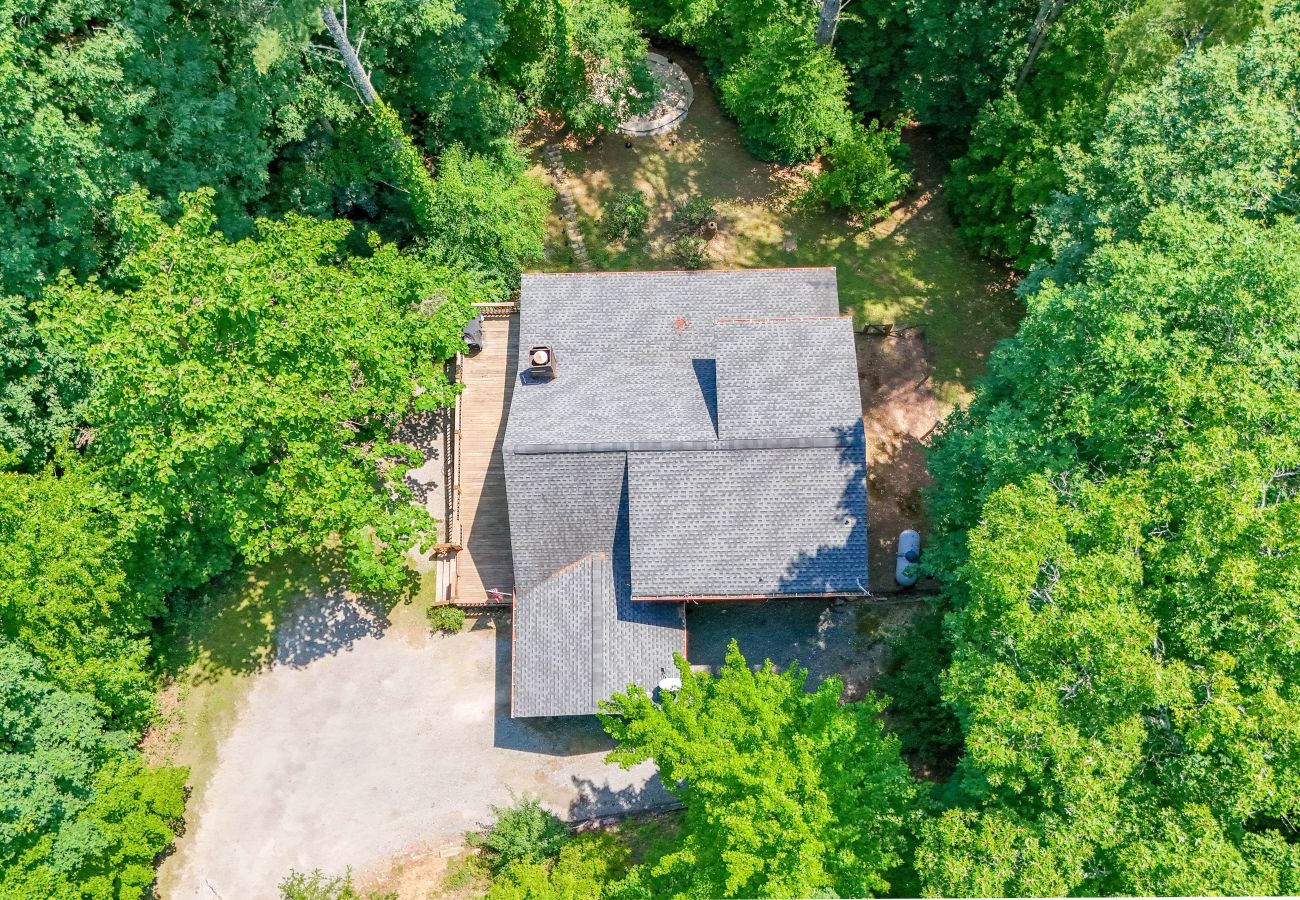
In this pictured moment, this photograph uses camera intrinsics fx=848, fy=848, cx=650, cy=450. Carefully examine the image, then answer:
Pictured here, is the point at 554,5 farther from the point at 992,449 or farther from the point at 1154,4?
the point at 992,449

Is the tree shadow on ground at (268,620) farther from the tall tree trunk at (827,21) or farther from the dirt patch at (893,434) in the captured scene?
the tall tree trunk at (827,21)

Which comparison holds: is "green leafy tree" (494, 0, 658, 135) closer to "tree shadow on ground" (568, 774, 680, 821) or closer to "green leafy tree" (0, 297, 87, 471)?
"green leafy tree" (0, 297, 87, 471)

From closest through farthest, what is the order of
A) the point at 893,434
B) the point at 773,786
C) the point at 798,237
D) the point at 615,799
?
the point at 773,786, the point at 615,799, the point at 893,434, the point at 798,237

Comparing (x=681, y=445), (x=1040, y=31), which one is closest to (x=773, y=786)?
(x=681, y=445)

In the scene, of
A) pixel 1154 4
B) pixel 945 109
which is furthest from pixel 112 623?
pixel 1154 4

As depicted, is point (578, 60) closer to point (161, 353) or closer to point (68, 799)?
point (161, 353)

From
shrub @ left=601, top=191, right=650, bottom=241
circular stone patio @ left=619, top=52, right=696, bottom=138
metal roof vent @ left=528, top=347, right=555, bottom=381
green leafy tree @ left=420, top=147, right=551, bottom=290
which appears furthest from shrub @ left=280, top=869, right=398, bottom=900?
circular stone patio @ left=619, top=52, right=696, bottom=138
